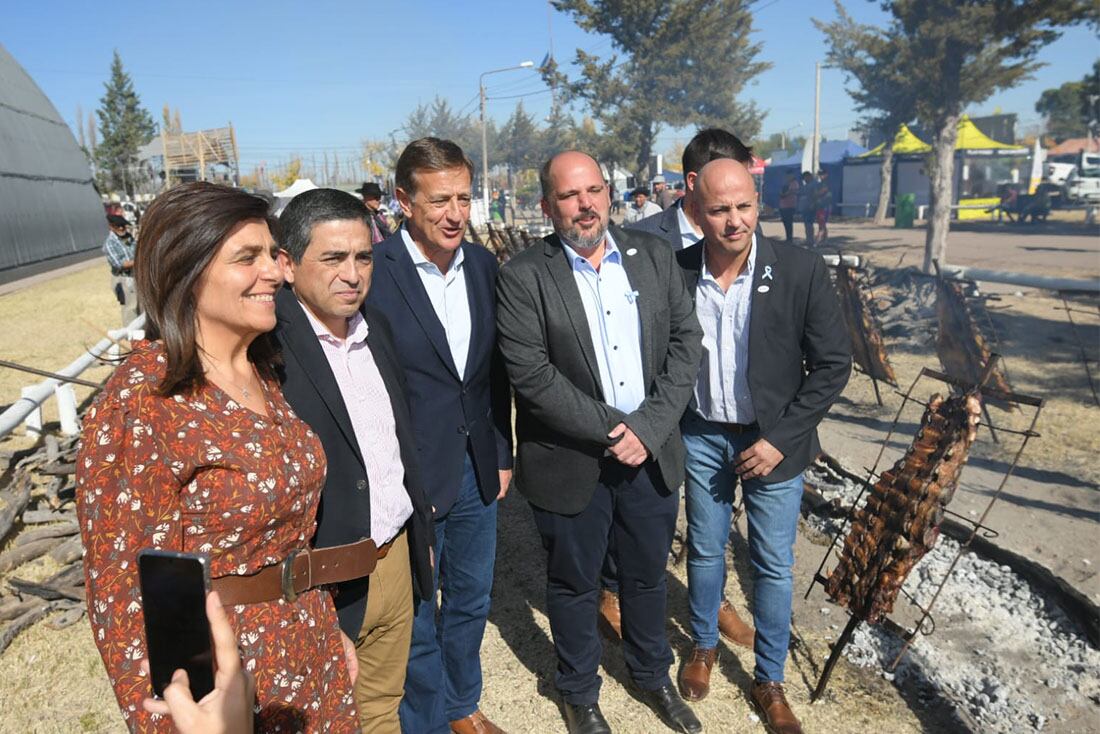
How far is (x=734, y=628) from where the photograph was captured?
364 cm

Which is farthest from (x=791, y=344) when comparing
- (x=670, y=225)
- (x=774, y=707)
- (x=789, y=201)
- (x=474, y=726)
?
(x=789, y=201)

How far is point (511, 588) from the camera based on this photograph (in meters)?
4.25

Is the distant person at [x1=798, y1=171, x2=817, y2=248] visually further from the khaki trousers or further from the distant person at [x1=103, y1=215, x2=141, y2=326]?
the khaki trousers

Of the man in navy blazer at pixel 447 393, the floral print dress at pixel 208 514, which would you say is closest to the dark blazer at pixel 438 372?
the man in navy blazer at pixel 447 393

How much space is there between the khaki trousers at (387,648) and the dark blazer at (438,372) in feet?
1.17

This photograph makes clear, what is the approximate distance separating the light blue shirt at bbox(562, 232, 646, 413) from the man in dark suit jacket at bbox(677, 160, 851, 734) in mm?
386

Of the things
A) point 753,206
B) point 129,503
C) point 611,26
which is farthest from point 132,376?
point 611,26

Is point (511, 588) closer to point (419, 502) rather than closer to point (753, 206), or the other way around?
point (419, 502)

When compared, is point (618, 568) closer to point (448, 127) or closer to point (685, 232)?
point (685, 232)

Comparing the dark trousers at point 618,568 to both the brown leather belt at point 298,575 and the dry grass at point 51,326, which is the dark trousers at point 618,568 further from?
the dry grass at point 51,326

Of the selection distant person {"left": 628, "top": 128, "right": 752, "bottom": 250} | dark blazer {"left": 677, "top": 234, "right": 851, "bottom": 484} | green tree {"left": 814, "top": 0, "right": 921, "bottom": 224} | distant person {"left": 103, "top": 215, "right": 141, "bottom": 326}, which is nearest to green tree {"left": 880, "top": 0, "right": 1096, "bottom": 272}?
green tree {"left": 814, "top": 0, "right": 921, "bottom": 224}

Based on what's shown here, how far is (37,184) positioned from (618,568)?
24631mm

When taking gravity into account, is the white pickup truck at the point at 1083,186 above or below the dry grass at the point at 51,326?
above

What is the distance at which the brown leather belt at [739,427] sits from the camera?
119 inches
